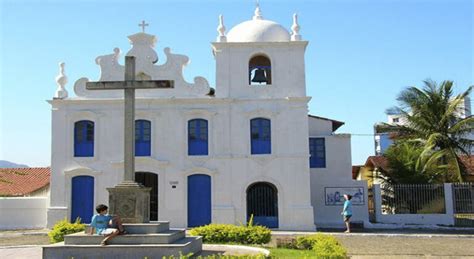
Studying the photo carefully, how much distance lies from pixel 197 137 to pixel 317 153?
585cm

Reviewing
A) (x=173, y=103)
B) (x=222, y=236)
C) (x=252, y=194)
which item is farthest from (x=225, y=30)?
(x=222, y=236)

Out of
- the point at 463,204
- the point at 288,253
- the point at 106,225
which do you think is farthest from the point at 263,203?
the point at 106,225

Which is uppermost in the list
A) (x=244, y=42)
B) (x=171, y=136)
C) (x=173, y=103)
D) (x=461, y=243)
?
(x=244, y=42)

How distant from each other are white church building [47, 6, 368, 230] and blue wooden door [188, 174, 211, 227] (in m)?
0.04

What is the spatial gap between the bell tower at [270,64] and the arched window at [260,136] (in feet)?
3.53

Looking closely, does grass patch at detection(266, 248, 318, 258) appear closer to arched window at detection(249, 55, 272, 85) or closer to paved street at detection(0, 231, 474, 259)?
paved street at detection(0, 231, 474, 259)

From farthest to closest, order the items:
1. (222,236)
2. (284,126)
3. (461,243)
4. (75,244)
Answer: (284,126), (461,243), (222,236), (75,244)

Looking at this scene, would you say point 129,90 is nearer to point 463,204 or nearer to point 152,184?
point 152,184

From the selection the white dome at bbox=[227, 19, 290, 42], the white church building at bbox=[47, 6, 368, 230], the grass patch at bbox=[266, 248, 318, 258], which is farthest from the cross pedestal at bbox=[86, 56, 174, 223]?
the white dome at bbox=[227, 19, 290, 42]

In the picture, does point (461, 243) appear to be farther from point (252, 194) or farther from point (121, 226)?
point (121, 226)

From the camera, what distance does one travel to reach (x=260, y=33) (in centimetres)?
2280

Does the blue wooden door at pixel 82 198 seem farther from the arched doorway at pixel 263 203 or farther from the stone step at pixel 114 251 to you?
the stone step at pixel 114 251

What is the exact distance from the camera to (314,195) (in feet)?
79.0

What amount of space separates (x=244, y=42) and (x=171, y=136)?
4922mm
